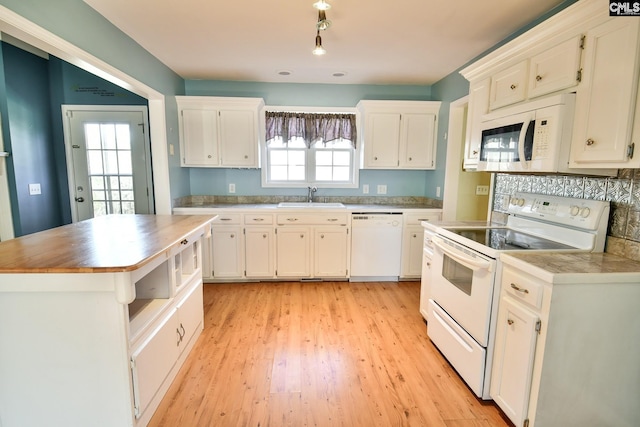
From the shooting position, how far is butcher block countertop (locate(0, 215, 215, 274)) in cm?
132

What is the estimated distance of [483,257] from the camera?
1.81 metres

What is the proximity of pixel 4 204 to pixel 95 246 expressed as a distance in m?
2.52

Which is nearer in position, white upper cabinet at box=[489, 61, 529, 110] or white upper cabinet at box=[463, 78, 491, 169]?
white upper cabinet at box=[489, 61, 529, 110]

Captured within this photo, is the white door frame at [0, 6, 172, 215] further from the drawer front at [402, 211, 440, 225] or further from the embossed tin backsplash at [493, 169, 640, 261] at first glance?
the embossed tin backsplash at [493, 169, 640, 261]

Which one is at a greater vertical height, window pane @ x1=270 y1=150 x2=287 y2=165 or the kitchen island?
window pane @ x1=270 y1=150 x2=287 y2=165

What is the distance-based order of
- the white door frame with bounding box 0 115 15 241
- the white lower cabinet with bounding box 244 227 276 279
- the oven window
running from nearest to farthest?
the oven window
the white door frame with bounding box 0 115 15 241
the white lower cabinet with bounding box 244 227 276 279

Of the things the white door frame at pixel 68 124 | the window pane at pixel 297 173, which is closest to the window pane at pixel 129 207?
the white door frame at pixel 68 124

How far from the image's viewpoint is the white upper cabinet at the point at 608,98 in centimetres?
139

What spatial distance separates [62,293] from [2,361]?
1.44 feet

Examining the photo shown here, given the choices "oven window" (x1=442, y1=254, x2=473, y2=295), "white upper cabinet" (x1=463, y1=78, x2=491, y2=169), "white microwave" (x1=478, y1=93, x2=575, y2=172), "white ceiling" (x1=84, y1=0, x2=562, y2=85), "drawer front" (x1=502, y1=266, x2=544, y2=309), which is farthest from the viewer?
"white upper cabinet" (x1=463, y1=78, x2=491, y2=169)

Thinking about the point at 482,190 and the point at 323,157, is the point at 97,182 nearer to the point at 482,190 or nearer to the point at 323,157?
the point at 323,157

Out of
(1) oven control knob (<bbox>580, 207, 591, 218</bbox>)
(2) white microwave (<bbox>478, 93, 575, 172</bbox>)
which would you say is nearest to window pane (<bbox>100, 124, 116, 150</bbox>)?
(2) white microwave (<bbox>478, 93, 575, 172</bbox>)

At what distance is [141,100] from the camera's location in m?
3.81

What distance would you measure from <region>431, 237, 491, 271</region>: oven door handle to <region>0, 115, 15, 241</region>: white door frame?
4.09 meters
